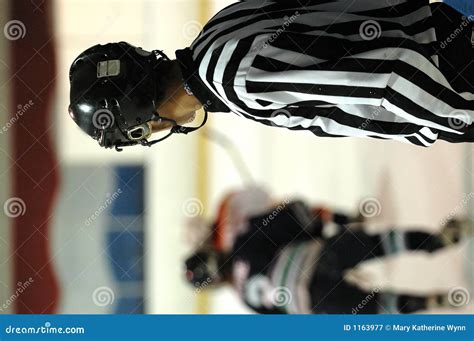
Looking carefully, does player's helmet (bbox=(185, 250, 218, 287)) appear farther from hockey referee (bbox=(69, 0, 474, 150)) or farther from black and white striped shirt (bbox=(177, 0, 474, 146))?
black and white striped shirt (bbox=(177, 0, 474, 146))

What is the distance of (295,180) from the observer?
3.22m

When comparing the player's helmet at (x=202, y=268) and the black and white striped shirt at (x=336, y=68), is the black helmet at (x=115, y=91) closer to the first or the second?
the black and white striped shirt at (x=336, y=68)

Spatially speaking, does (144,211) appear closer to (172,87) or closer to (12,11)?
(12,11)

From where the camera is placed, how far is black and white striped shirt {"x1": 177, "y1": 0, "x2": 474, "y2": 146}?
3.93 feet

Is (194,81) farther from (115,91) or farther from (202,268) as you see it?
(202,268)

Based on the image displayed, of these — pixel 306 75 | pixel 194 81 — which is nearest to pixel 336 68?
pixel 306 75

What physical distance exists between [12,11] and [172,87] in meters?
0.79

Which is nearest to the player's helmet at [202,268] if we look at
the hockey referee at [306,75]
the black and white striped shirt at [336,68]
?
the hockey referee at [306,75]

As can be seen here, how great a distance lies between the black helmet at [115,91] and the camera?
55.3 inches

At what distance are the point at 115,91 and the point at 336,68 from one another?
17.9 inches

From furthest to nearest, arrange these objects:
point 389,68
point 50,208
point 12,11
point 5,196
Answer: point 50,208
point 5,196
point 12,11
point 389,68

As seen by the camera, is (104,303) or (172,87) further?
(104,303)

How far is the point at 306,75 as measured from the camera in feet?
Answer: 4.08

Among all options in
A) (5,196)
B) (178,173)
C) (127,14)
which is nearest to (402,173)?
(178,173)
